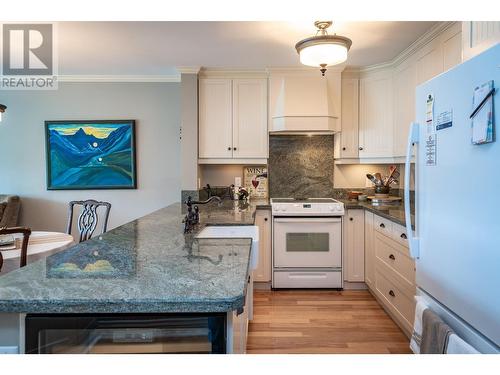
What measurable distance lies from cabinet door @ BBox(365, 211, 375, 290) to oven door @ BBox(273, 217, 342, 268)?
265 mm

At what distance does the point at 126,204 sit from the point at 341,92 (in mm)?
2951

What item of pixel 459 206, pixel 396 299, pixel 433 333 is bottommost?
pixel 396 299

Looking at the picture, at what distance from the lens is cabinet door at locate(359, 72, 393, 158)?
3.57 meters

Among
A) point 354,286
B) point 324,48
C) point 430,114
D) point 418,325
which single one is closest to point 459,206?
point 430,114

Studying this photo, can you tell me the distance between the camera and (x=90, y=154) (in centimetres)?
411

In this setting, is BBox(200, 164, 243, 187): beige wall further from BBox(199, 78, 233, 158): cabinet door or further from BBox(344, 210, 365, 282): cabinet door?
BBox(344, 210, 365, 282): cabinet door

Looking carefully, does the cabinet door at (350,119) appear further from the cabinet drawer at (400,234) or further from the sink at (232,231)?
the sink at (232,231)

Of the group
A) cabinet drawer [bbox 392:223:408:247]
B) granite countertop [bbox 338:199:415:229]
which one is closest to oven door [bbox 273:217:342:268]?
granite countertop [bbox 338:199:415:229]

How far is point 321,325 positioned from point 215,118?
94.2 inches

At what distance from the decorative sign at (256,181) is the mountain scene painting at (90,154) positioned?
1.43 metres

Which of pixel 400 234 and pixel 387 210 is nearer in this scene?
pixel 400 234

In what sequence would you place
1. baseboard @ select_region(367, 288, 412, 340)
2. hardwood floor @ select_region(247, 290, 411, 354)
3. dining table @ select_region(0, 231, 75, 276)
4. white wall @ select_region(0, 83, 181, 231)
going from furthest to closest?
white wall @ select_region(0, 83, 181, 231), baseboard @ select_region(367, 288, 412, 340), hardwood floor @ select_region(247, 290, 411, 354), dining table @ select_region(0, 231, 75, 276)

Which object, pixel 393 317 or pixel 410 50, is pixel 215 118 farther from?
pixel 393 317
